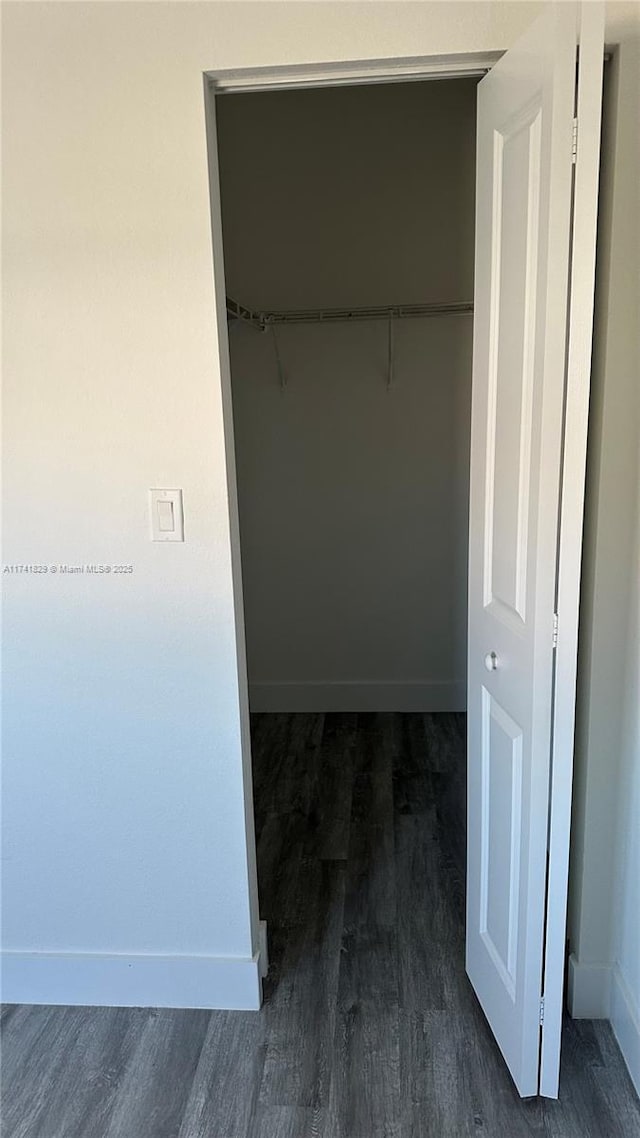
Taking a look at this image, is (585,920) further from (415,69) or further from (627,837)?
(415,69)

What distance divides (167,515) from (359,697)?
225cm

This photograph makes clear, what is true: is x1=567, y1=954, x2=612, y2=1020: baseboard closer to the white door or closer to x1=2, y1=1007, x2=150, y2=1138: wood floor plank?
the white door

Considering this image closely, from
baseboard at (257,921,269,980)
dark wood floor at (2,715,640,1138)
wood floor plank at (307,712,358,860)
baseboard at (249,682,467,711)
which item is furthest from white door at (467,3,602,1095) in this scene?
baseboard at (249,682,467,711)

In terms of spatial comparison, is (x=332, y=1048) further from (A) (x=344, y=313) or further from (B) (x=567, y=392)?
(A) (x=344, y=313)

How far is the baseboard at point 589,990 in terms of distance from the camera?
1.85 m

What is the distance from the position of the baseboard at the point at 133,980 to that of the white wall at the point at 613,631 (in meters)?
0.84

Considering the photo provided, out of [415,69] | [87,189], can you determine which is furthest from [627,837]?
[87,189]

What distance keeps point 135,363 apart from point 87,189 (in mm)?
373

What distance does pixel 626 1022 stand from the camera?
1745mm

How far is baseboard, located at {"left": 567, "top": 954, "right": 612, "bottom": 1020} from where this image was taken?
6.06 ft

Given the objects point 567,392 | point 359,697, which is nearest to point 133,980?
point 567,392

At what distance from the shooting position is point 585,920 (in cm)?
183

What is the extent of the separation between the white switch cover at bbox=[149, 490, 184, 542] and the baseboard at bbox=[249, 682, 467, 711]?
2.14m

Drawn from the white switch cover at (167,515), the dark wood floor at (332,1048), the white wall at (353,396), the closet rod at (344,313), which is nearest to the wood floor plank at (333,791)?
the dark wood floor at (332,1048)
